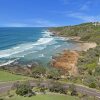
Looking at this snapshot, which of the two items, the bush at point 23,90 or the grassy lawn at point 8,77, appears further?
the grassy lawn at point 8,77

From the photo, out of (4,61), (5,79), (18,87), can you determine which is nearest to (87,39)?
(4,61)

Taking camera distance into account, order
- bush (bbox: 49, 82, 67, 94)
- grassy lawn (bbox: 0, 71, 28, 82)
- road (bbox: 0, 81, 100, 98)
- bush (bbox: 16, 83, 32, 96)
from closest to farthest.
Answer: bush (bbox: 16, 83, 32, 96) → bush (bbox: 49, 82, 67, 94) → road (bbox: 0, 81, 100, 98) → grassy lawn (bbox: 0, 71, 28, 82)

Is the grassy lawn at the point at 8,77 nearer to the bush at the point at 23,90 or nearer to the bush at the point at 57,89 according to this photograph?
the bush at the point at 23,90

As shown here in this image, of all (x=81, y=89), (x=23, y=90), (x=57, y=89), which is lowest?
(x=81, y=89)

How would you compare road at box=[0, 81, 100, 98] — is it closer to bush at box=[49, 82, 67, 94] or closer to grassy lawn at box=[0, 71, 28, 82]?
bush at box=[49, 82, 67, 94]

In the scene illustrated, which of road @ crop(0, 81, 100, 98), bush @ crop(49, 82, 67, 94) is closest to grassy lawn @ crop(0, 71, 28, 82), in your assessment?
road @ crop(0, 81, 100, 98)

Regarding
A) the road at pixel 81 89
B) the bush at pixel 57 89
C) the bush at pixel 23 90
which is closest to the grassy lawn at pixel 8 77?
the road at pixel 81 89

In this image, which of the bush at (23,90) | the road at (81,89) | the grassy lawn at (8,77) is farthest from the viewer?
the grassy lawn at (8,77)

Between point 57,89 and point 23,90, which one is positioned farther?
point 57,89

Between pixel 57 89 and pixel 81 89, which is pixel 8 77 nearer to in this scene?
pixel 57 89

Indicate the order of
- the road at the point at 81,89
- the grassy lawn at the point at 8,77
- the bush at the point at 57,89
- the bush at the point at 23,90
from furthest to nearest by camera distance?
the grassy lawn at the point at 8,77
the road at the point at 81,89
the bush at the point at 57,89
the bush at the point at 23,90

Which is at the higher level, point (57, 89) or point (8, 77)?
point (57, 89)

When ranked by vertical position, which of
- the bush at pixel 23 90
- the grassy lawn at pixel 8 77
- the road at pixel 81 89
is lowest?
the road at pixel 81 89

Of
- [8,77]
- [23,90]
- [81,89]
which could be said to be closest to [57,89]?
[81,89]
